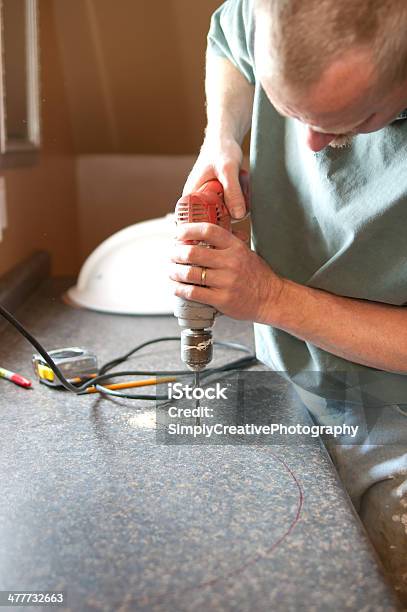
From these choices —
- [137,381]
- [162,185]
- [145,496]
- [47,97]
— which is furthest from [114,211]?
[145,496]

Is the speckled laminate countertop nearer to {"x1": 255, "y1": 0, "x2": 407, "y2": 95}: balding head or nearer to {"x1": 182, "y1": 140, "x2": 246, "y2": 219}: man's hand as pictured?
{"x1": 182, "y1": 140, "x2": 246, "y2": 219}: man's hand

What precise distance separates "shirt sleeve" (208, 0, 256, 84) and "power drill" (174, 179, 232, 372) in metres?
0.29

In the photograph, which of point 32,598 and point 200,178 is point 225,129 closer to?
point 200,178

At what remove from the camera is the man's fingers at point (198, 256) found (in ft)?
2.78

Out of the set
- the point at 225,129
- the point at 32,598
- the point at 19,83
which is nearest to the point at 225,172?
the point at 225,129

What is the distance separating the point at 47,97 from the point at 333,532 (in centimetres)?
165

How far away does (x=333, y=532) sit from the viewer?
669 mm

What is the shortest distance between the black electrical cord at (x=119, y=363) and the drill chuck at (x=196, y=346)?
0.16 m

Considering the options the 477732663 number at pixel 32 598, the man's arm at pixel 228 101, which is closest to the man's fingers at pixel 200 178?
the man's arm at pixel 228 101

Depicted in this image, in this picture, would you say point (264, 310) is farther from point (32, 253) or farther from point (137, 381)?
point (32, 253)

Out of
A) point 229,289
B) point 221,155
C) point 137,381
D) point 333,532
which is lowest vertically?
point 137,381

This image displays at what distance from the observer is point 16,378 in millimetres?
1093

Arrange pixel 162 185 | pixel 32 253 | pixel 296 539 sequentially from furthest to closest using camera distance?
pixel 162 185 < pixel 32 253 < pixel 296 539

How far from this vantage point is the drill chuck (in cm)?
88
